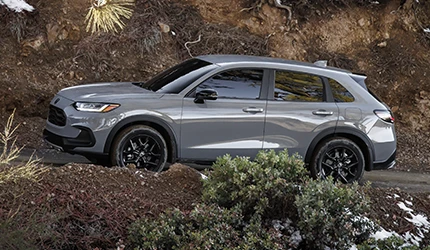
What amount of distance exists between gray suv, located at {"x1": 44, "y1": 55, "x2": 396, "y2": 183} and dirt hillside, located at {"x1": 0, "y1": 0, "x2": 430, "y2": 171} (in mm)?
3233

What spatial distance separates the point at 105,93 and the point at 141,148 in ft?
2.79

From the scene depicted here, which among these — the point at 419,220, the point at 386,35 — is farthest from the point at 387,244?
the point at 386,35

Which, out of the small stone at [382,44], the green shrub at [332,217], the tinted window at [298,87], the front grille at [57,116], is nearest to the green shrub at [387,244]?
the green shrub at [332,217]

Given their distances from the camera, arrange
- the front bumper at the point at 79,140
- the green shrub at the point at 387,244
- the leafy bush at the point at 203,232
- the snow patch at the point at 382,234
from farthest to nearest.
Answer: the front bumper at the point at 79,140 < the snow patch at the point at 382,234 < the green shrub at the point at 387,244 < the leafy bush at the point at 203,232

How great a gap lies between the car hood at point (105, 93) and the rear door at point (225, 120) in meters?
0.60

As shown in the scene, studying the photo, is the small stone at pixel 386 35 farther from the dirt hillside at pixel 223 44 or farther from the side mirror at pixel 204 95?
the side mirror at pixel 204 95

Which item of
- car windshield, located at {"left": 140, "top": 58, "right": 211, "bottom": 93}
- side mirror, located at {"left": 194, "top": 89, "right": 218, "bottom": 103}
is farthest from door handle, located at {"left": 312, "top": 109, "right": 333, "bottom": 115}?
car windshield, located at {"left": 140, "top": 58, "right": 211, "bottom": 93}

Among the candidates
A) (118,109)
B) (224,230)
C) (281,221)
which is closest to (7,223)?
(224,230)

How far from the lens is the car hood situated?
9148mm

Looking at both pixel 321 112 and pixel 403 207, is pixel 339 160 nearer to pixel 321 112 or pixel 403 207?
pixel 321 112

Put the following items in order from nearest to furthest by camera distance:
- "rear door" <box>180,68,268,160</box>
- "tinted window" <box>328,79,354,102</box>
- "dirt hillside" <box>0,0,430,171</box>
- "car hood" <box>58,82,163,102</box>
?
"car hood" <box>58,82,163,102</box>
"rear door" <box>180,68,268,160</box>
"tinted window" <box>328,79,354,102</box>
"dirt hillside" <box>0,0,430,171</box>

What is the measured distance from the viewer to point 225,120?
30.8 ft

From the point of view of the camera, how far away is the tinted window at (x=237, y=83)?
9.57 metres

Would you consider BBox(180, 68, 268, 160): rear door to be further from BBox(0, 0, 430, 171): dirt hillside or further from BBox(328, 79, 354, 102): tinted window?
BBox(0, 0, 430, 171): dirt hillside
